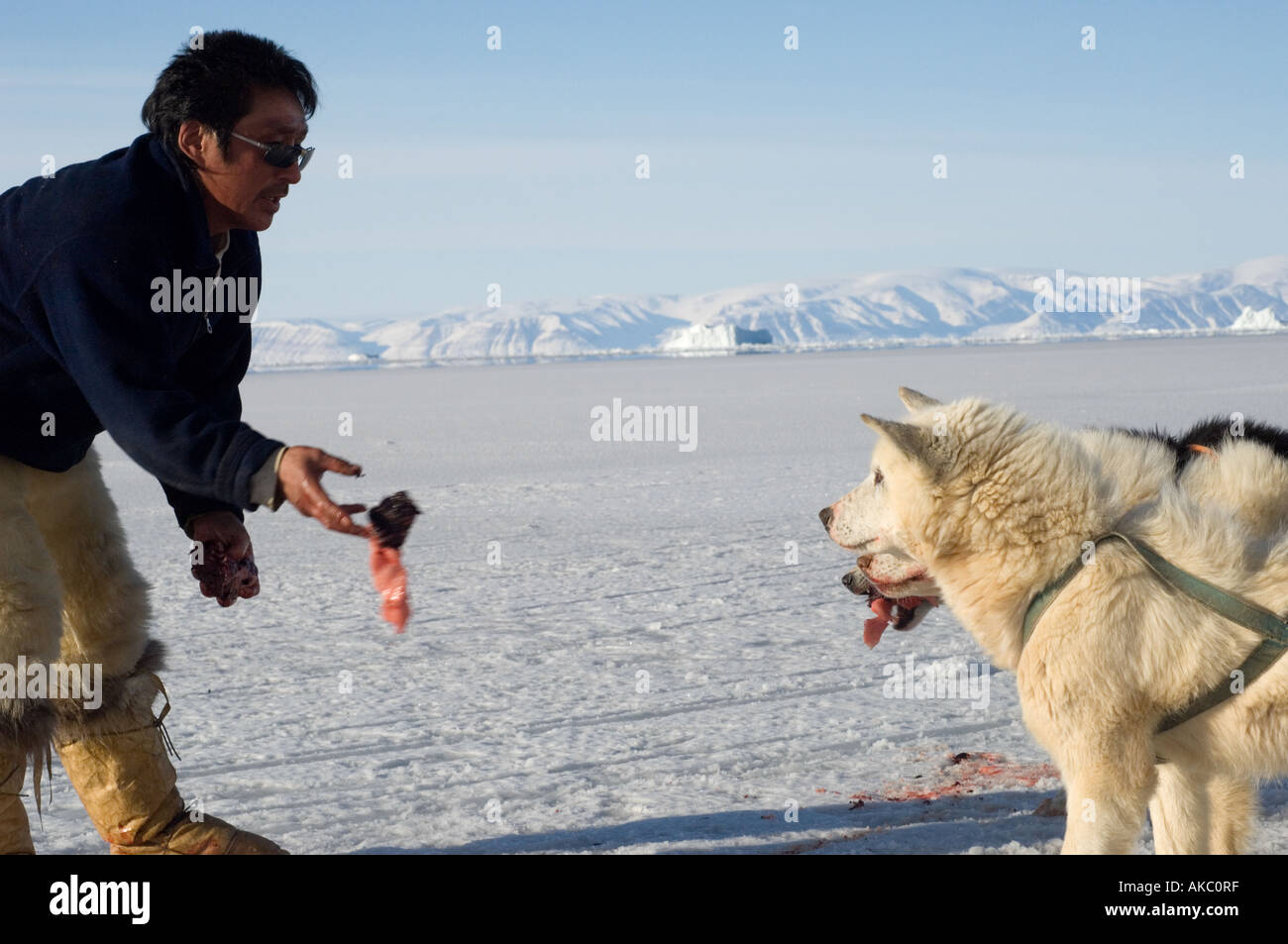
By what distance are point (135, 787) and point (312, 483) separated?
1347mm

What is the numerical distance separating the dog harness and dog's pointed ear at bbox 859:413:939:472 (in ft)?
1.61

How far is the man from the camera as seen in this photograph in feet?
7.66

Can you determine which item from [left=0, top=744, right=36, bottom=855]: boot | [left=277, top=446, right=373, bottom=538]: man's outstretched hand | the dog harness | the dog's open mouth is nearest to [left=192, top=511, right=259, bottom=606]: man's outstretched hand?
[left=0, top=744, right=36, bottom=855]: boot

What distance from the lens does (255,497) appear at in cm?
221

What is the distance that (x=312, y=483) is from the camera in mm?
2182

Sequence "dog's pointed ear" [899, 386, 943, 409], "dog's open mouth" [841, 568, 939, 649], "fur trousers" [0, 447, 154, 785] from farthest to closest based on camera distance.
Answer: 1. "dog's open mouth" [841, 568, 939, 649]
2. "dog's pointed ear" [899, 386, 943, 409]
3. "fur trousers" [0, 447, 154, 785]

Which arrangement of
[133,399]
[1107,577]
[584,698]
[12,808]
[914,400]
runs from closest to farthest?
[133,399] < [12,808] < [1107,577] < [914,400] < [584,698]

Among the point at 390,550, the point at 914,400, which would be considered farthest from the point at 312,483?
the point at 914,400

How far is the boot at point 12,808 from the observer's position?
2734 millimetres

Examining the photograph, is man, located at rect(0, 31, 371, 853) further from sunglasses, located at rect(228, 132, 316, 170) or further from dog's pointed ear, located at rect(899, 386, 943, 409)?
dog's pointed ear, located at rect(899, 386, 943, 409)

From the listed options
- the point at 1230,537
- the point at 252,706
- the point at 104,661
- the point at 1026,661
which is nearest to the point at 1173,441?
the point at 1230,537

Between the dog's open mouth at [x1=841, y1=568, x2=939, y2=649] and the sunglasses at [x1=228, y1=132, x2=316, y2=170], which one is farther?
the dog's open mouth at [x1=841, y1=568, x2=939, y2=649]

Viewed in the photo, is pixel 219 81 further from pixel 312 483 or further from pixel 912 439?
pixel 912 439

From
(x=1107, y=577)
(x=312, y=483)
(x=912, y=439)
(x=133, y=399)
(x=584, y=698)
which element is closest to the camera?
(x=312, y=483)
